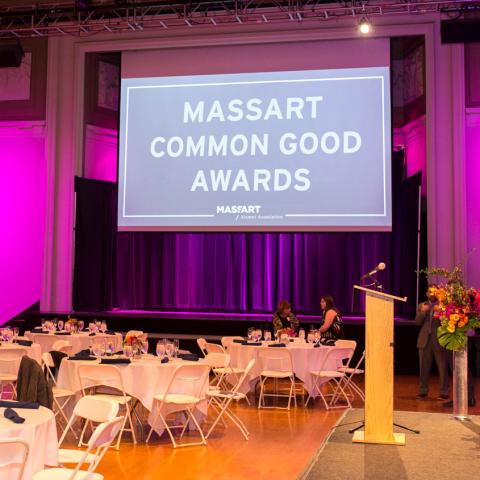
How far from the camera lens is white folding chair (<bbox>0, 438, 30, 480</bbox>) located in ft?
10.5

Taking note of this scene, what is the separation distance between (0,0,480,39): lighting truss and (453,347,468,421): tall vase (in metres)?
5.12

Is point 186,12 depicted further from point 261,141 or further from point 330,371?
point 330,371

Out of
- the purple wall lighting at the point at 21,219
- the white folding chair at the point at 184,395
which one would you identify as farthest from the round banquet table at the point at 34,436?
the purple wall lighting at the point at 21,219

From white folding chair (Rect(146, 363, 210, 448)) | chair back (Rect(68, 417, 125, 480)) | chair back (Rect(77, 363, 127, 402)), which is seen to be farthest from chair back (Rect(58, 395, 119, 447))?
white folding chair (Rect(146, 363, 210, 448))

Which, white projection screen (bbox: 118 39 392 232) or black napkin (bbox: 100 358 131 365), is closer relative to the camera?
black napkin (bbox: 100 358 131 365)

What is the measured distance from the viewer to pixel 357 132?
34.1 ft

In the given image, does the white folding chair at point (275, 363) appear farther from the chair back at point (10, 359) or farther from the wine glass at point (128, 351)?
the chair back at point (10, 359)

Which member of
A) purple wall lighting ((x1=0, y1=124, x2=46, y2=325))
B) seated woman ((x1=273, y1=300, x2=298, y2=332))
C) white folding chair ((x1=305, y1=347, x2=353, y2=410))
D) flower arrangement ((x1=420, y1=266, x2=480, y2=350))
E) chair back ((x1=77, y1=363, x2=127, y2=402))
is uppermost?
purple wall lighting ((x1=0, y1=124, x2=46, y2=325))

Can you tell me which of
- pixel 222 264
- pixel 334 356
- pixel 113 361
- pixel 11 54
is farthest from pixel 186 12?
pixel 113 361

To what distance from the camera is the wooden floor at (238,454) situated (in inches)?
204

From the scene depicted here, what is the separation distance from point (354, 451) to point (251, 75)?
6941mm

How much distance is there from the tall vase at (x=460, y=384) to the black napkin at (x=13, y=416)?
14.9 feet

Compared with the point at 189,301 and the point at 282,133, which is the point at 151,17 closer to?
the point at 282,133

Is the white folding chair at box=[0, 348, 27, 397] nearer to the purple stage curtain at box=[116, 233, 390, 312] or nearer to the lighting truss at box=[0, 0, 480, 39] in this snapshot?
the lighting truss at box=[0, 0, 480, 39]
